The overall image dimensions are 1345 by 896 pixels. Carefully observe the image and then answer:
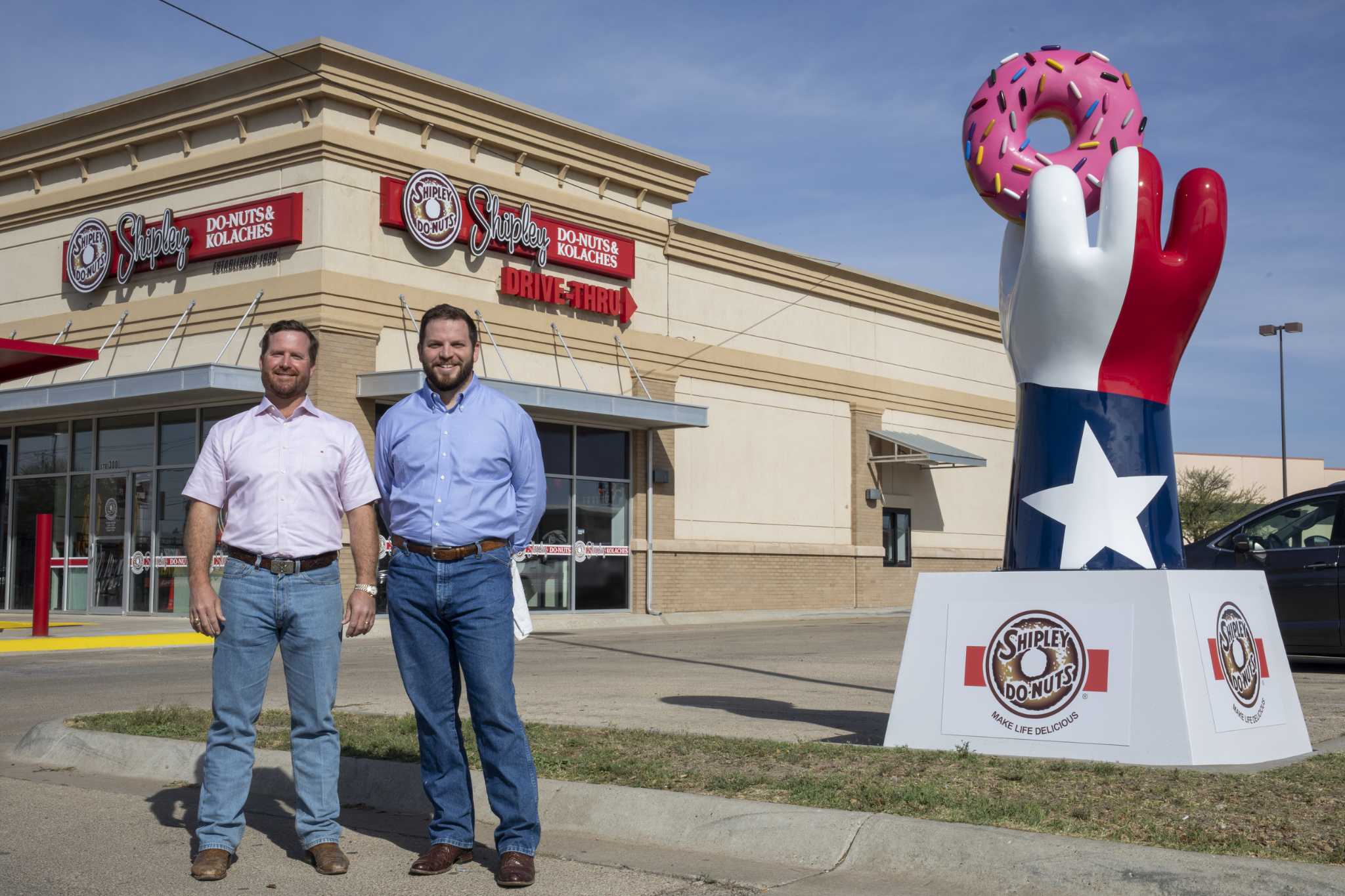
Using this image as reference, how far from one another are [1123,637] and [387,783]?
12.0 feet

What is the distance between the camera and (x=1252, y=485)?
2709 inches

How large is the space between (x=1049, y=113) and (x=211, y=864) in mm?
6228

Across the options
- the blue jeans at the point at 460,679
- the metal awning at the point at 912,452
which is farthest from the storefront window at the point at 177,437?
the blue jeans at the point at 460,679

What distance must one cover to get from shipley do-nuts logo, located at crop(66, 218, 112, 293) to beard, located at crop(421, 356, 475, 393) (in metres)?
20.5

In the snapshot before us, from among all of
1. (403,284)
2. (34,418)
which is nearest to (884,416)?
(403,284)

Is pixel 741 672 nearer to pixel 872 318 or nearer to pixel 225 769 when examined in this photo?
pixel 225 769

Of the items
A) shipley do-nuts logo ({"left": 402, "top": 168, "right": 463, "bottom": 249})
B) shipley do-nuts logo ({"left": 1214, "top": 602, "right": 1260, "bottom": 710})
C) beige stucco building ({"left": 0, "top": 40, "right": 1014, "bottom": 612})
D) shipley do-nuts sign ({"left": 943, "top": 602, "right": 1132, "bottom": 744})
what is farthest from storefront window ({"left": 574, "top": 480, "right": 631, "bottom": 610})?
shipley do-nuts logo ({"left": 1214, "top": 602, "right": 1260, "bottom": 710})

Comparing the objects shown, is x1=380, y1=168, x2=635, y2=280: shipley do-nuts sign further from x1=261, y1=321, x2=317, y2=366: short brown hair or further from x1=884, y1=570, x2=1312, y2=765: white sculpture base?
x1=261, y1=321, x2=317, y2=366: short brown hair

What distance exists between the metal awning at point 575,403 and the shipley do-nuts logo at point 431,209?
2.40 meters

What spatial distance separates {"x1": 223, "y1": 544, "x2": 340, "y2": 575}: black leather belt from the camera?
522 centimetres

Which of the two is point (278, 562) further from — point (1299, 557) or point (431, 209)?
point (431, 209)

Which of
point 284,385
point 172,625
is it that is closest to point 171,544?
point 172,625

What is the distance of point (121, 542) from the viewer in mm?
23484

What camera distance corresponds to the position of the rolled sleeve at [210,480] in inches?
208
